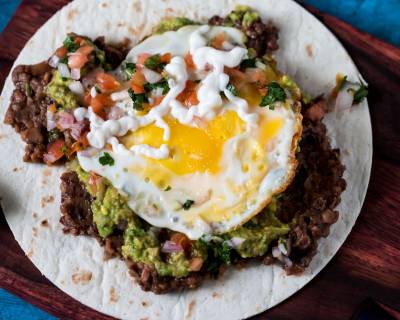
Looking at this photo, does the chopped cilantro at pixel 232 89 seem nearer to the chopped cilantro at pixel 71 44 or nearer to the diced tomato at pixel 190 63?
the diced tomato at pixel 190 63

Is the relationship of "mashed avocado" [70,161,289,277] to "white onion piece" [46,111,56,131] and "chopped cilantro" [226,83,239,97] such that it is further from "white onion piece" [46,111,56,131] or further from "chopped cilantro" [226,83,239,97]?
"chopped cilantro" [226,83,239,97]

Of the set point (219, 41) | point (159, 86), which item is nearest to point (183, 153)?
point (159, 86)

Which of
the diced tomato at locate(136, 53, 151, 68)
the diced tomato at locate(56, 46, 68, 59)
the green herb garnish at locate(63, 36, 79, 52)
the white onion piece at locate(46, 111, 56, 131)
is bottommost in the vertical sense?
the white onion piece at locate(46, 111, 56, 131)

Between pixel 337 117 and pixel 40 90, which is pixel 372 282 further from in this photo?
pixel 40 90

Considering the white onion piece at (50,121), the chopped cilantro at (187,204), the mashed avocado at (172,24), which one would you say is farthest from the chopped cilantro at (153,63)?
the chopped cilantro at (187,204)

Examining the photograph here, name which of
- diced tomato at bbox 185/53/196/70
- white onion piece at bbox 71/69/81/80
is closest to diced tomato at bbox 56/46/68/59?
white onion piece at bbox 71/69/81/80

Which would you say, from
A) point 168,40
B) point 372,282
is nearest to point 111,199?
point 168,40
